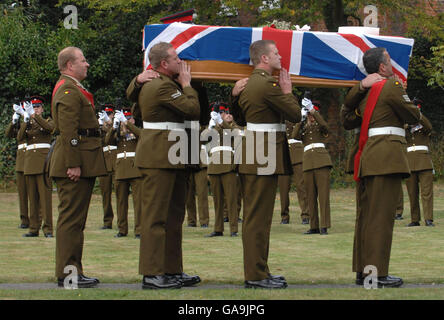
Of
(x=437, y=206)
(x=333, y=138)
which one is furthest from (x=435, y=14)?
(x=437, y=206)

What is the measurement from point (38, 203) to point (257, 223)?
261 inches

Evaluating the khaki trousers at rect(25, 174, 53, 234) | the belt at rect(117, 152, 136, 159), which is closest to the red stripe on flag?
the belt at rect(117, 152, 136, 159)

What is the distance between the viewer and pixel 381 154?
771cm

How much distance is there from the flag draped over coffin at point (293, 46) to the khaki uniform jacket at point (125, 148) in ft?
15.9

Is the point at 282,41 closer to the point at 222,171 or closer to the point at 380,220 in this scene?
the point at 380,220

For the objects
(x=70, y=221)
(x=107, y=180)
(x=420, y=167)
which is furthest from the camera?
(x=107, y=180)

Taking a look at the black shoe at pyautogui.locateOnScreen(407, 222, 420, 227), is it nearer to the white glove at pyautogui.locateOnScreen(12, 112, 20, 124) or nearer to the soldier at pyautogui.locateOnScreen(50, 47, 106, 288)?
the white glove at pyautogui.locateOnScreen(12, 112, 20, 124)

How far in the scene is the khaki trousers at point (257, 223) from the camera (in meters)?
7.55

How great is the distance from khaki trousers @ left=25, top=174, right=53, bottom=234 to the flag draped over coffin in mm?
5330

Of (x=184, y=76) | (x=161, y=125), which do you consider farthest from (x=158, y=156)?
(x=184, y=76)

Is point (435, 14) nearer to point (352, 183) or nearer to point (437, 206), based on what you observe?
point (352, 183)

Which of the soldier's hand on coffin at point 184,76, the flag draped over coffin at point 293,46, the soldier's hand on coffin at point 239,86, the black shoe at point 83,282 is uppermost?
the flag draped over coffin at point 293,46

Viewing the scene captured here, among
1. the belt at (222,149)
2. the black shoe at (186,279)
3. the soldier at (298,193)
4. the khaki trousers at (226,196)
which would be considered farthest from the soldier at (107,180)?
the black shoe at (186,279)

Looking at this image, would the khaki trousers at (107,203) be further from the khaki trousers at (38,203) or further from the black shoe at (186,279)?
the black shoe at (186,279)
